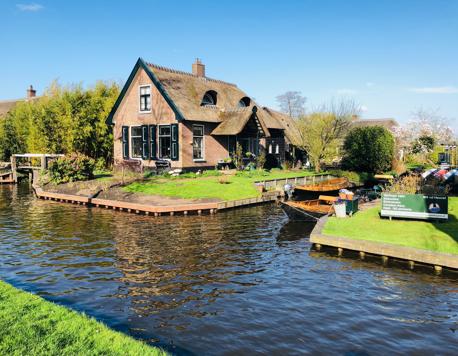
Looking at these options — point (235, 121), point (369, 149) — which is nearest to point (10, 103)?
point (235, 121)

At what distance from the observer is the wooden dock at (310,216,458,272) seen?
37.2 ft

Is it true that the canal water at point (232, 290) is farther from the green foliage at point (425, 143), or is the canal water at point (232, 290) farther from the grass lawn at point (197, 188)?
the green foliage at point (425, 143)

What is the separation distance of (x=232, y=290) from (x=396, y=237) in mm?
6257

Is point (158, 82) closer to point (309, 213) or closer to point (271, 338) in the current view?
point (309, 213)

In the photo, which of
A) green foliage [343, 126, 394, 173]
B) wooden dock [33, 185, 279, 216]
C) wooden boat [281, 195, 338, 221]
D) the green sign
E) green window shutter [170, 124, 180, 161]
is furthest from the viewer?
green foliage [343, 126, 394, 173]

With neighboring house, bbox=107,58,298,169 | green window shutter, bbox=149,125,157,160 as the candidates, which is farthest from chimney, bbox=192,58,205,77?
green window shutter, bbox=149,125,157,160

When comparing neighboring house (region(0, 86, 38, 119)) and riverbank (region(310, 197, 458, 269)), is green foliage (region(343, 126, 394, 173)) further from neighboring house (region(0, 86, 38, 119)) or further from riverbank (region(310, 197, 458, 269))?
neighboring house (region(0, 86, 38, 119))

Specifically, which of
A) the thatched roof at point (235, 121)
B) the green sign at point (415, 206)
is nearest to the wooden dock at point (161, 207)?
the thatched roof at point (235, 121)

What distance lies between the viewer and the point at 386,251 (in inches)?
486

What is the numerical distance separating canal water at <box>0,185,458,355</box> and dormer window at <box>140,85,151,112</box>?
53.8 ft

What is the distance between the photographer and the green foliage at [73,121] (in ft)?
116

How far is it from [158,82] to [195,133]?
470 centimetres

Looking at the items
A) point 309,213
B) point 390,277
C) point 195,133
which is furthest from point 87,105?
point 390,277

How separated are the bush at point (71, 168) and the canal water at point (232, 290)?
10.4m
